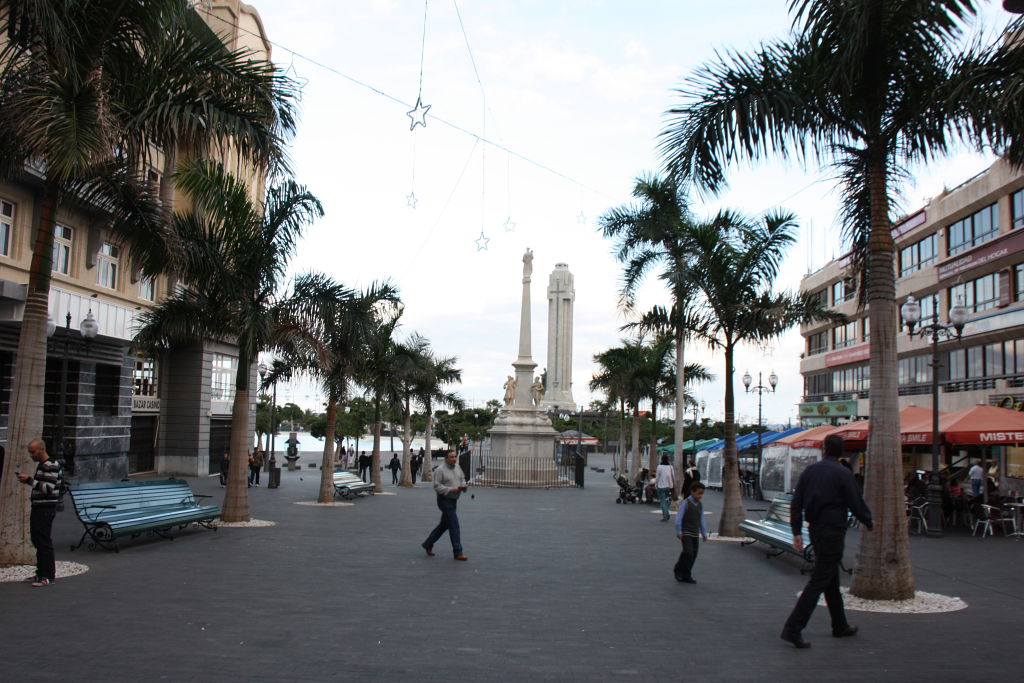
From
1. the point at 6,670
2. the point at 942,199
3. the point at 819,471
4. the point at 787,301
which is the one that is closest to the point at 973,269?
the point at 942,199

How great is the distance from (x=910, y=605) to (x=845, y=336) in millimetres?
47265

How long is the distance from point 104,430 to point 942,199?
35756mm

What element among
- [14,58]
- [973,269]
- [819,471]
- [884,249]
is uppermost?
[973,269]

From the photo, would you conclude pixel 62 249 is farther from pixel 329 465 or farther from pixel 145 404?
pixel 329 465

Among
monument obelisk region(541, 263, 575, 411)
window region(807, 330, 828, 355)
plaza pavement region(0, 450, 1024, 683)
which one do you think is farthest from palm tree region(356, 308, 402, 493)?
monument obelisk region(541, 263, 575, 411)

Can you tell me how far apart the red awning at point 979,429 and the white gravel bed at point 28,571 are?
16.4m

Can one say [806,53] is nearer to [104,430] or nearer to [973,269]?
[104,430]

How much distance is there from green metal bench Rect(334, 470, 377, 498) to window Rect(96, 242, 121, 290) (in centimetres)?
1094

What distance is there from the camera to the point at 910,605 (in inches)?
358

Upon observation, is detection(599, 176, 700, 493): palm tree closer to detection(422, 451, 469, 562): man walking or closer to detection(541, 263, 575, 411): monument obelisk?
detection(422, 451, 469, 562): man walking

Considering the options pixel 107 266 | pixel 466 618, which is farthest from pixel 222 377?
pixel 466 618

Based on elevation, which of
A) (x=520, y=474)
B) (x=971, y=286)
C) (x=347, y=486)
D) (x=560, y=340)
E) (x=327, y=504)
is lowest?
(x=327, y=504)

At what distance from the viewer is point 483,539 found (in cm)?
1534

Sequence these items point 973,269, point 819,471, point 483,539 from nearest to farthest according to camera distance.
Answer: point 819,471, point 483,539, point 973,269
